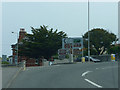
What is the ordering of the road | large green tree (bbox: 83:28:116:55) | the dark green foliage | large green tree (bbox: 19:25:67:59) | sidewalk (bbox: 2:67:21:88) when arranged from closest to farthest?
the road
sidewalk (bbox: 2:67:21:88)
large green tree (bbox: 19:25:67:59)
large green tree (bbox: 83:28:116:55)
the dark green foliage

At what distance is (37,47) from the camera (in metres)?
54.0

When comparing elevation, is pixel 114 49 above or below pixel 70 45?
below

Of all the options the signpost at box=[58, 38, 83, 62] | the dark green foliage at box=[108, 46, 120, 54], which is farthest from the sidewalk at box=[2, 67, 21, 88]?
the dark green foliage at box=[108, 46, 120, 54]

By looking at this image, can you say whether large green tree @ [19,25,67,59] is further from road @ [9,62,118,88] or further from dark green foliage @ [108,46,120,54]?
road @ [9,62,118,88]

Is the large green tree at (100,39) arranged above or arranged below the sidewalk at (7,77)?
above

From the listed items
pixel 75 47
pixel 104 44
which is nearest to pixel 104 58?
pixel 75 47

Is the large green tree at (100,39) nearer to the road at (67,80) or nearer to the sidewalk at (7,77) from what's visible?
the road at (67,80)

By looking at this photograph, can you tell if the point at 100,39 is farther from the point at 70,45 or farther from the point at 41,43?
the point at 70,45

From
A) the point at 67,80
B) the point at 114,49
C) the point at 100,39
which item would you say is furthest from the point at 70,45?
the point at 67,80

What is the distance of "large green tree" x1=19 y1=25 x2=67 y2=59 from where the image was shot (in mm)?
A: 54013

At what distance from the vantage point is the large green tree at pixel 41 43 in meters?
54.0

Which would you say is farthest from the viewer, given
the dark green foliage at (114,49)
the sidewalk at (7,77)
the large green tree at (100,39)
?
the dark green foliage at (114,49)

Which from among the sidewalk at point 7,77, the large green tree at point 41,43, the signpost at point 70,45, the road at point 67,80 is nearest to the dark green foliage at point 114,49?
the large green tree at point 41,43

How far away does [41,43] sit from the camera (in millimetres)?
54000
